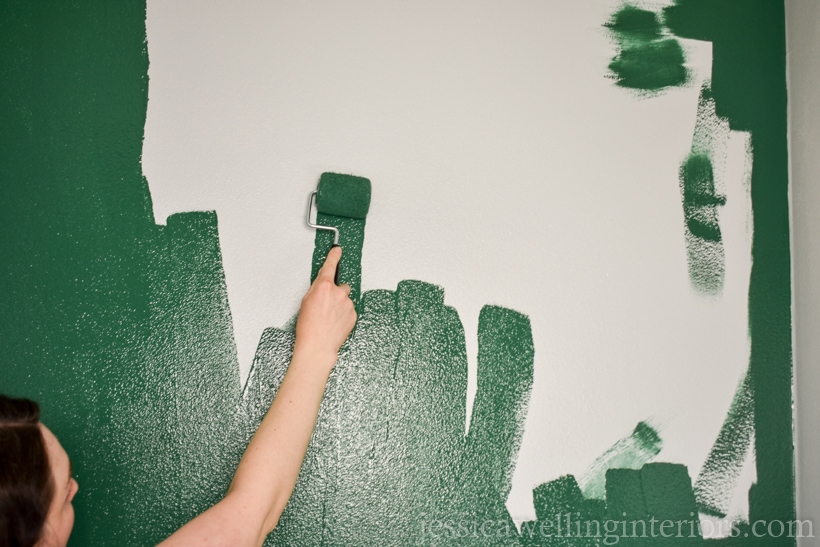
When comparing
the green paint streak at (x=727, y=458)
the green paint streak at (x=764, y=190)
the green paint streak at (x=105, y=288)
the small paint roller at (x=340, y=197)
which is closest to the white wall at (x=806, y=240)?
the green paint streak at (x=764, y=190)

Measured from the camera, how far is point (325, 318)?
1.27 metres

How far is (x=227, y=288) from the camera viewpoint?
53.4 inches

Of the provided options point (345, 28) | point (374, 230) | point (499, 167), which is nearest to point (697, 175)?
point (499, 167)

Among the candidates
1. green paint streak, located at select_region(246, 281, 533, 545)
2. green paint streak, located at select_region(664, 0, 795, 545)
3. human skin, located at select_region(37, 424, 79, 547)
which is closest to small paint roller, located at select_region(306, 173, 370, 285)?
green paint streak, located at select_region(246, 281, 533, 545)

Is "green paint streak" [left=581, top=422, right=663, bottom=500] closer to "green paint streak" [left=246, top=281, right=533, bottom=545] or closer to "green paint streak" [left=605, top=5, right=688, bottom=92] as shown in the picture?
"green paint streak" [left=246, top=281, right=533, bottom=545]

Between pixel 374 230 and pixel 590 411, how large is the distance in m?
0.66

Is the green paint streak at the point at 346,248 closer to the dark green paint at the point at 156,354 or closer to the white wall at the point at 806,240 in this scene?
the dark green paint at the point at 156,354

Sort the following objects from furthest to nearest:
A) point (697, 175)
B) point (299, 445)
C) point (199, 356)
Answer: point (697, 175) → point (199, 356) → point (299, 445)

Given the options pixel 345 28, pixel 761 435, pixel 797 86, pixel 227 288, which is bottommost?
pixel 761 435

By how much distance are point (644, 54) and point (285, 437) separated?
50.1 inches

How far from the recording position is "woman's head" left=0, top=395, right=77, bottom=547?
81 centimetres

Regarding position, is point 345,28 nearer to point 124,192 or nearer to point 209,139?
point 209,139

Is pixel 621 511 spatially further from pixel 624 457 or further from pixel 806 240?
pixel 806 240

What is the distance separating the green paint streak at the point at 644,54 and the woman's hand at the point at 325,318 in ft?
2.89
